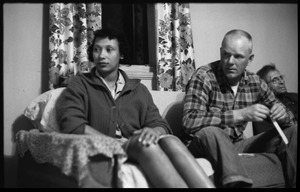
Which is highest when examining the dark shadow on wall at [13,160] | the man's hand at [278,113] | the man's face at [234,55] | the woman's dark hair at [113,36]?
the woman's dark hair at [113,36]

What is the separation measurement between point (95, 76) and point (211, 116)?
2.06 ft

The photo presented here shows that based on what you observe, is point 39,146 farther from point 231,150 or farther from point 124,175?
point 231,150

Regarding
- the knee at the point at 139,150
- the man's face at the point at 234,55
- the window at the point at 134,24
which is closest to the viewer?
the knee at the point at 139,150

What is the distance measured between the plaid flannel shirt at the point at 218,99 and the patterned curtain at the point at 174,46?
55 cm

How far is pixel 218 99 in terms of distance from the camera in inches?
80.3

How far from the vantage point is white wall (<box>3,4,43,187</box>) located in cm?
233

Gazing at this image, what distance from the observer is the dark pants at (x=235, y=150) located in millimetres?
1590

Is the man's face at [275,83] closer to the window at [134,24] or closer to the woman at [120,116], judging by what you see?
the window at [134,24]

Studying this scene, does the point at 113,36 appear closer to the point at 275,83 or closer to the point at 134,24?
the point at 134,24

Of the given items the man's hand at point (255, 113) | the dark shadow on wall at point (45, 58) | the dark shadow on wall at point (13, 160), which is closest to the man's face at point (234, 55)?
the man's hand at point (255, 113)

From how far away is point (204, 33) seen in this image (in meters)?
3.01

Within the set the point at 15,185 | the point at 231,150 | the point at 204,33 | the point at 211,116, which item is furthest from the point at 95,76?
the point at 204,33

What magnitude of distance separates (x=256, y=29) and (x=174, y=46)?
96 cm

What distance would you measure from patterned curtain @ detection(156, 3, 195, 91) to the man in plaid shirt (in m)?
0.55
